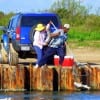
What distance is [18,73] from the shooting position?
21500mm

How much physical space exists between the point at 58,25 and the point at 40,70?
3.50 metres

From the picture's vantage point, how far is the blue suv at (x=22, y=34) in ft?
78.6

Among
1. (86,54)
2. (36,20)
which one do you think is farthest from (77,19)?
(36,20)

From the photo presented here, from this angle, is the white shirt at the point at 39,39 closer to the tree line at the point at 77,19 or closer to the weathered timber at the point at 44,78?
the weathered timber at the point at 44,78

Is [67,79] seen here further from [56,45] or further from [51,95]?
[51,95]

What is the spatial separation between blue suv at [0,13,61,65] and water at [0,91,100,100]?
3.21 m

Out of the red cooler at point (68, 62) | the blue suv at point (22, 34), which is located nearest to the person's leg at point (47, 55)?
the red cooler at point (68, 62)

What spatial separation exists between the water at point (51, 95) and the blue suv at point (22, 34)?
10.5ft

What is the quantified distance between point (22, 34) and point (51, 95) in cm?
448

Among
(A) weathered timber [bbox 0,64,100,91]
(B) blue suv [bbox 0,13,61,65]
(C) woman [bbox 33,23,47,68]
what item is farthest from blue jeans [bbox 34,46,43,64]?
(B) blue suv [bbox 0,13,61,65]

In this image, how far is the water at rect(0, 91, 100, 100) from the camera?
1927cm

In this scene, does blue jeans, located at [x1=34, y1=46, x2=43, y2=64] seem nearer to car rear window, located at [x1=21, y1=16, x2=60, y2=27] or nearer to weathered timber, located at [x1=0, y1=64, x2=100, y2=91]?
weathered timber, located at [x1=0, y1=64, x2=100, y2=91]

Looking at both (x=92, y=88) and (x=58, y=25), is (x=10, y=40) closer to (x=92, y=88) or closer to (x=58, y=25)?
(x=58, y=25)

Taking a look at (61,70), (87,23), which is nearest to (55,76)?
(61,70)
